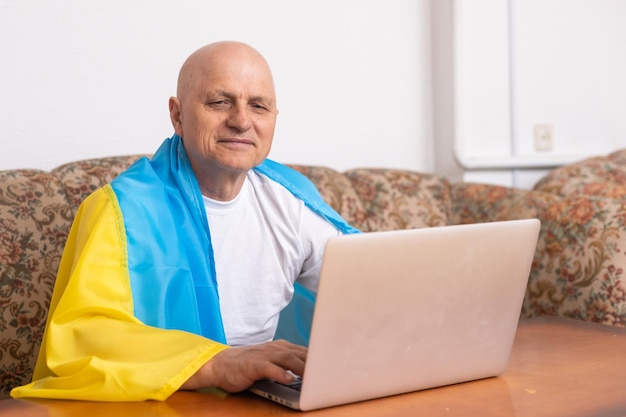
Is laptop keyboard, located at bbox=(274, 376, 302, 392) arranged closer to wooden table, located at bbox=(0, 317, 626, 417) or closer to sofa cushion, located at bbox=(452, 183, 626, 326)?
wooden table, located at bbox=(0, 317, 626, 417)

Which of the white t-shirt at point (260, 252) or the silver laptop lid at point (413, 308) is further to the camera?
the white t-shirt at point (260, 252)

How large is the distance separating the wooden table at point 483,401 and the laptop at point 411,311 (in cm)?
2

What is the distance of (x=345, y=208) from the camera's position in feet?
8.25

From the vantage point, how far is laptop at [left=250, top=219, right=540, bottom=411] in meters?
1.05

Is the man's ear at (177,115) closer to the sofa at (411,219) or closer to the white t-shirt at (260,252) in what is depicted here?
the white t-shirt at (260,252)

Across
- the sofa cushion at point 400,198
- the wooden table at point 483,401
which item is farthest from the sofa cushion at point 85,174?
the wooden table at point 483,401

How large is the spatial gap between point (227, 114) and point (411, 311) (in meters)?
0.72

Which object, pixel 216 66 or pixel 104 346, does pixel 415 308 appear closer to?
pixel 104 346

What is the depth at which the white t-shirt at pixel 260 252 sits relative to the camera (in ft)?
5.67

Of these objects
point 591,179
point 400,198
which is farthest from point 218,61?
point 591,179

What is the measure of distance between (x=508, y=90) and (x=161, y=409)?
2.38m

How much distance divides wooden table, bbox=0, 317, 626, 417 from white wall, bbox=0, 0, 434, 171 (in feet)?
4.18

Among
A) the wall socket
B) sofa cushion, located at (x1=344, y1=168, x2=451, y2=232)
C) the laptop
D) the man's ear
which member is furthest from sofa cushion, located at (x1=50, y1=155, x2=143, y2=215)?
the wall socket

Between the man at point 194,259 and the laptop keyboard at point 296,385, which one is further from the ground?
the man at point 194,259
